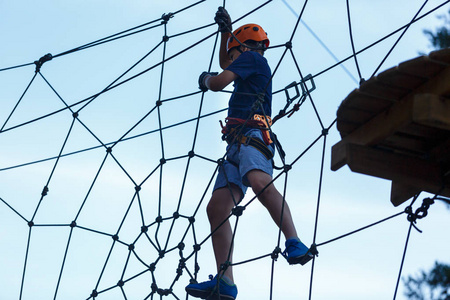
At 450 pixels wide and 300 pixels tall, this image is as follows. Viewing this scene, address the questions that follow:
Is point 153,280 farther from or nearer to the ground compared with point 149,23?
nearer to the ground

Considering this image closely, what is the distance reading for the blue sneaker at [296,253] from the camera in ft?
12.9

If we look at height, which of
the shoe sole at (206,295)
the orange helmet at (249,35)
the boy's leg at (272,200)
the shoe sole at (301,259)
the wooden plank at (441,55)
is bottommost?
the wooden plank at (441,55)

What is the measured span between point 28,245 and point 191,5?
194 centimetres

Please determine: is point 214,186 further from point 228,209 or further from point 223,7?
point 223,7

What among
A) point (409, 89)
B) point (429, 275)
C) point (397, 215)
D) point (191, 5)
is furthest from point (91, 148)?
point (429, 275)

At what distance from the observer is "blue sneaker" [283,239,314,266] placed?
12.9 feet

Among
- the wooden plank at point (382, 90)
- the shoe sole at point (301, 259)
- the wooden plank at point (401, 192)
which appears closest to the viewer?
the wooden plank at point (382, 90)

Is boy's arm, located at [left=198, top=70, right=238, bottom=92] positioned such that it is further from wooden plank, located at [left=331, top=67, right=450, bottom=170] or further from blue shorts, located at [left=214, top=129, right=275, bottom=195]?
wooden plank, located at [left=331, top=67, right=450, bottom=170]

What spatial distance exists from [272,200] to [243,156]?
0.96ft

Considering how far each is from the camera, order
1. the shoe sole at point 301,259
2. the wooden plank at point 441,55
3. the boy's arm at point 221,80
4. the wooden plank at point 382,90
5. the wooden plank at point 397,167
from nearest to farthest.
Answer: the wooden plank at point 441,55, the wooden plank at point 382,90, the wooden plank at point 397,167, the shoe sole at point 301,259, the boy's arm at point 221,80

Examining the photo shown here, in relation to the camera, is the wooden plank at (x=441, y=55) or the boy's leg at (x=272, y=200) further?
the boy's leg at (x=272, y=200)

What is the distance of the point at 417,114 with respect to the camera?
2803 millimetres

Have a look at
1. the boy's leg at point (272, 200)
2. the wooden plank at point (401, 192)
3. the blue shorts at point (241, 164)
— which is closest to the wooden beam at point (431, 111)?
the wooden plank at point (401, 192)

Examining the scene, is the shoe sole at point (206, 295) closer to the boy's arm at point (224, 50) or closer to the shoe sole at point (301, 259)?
the shoe sole at point (301, 259)
